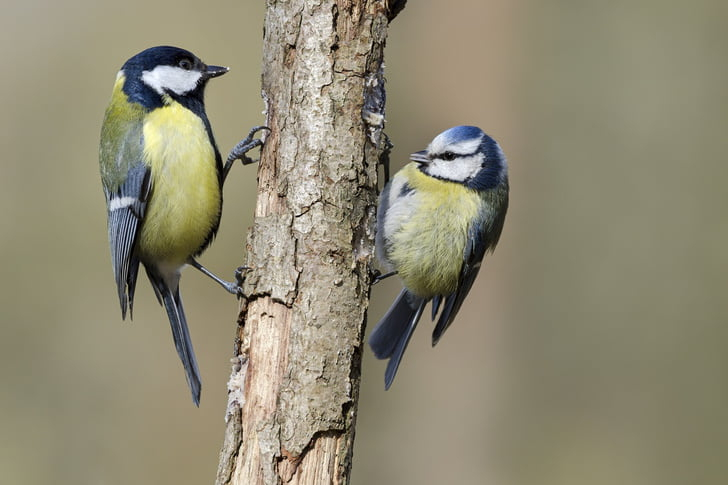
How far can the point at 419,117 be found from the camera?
5004 millimetres

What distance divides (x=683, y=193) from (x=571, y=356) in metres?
1.42

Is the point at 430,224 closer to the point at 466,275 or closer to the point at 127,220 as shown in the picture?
the point at 466,275

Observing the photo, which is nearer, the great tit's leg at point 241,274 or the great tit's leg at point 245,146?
the great tit's leg at point 241,274

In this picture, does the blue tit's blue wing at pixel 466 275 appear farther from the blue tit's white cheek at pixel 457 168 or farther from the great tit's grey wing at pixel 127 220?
the great tit's grey wing at pixel 127 220

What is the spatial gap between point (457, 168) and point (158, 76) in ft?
3.94

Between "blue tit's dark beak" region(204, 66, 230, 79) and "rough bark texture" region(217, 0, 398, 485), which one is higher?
"blue tit's dark beak" region(204, 66, 230, 79)

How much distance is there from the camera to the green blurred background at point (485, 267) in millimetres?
4527

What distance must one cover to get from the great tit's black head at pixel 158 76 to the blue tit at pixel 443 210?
35.8 inches

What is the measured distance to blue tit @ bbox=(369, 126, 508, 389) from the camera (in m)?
2.86

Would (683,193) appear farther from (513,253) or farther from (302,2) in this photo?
(302,2)

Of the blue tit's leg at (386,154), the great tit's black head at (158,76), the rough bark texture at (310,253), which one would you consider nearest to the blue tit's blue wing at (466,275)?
the blue tit's leg at (386,154)

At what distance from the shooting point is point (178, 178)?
2.60 m

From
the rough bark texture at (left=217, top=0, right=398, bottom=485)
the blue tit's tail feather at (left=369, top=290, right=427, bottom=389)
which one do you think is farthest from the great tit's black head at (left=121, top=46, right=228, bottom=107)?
the blue tit's tail feather at (left=369, top=290, right=427, bottom=389)

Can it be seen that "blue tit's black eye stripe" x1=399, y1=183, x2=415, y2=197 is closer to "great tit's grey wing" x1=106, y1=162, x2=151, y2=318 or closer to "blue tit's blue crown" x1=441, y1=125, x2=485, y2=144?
"blue tit's blue crown" x1=441, y1=125, x2=485, y2=144
